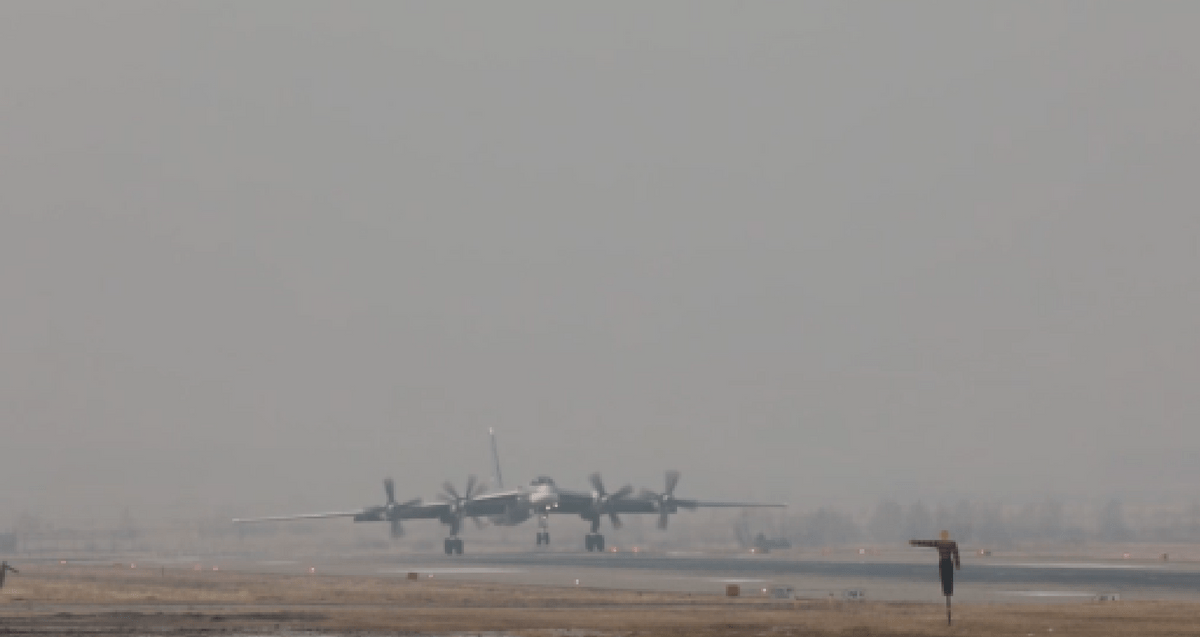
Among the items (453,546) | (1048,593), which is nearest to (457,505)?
(453,546)

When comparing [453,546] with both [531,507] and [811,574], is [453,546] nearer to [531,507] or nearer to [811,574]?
[531,507]

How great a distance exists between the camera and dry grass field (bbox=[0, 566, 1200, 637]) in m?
52.3

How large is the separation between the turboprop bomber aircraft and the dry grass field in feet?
209

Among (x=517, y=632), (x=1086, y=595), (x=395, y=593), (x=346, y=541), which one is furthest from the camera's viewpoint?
(x=346, y=541)

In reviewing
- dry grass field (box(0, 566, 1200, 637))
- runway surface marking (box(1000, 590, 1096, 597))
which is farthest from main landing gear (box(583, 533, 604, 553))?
runway surface marking (box(1000, 590, 1096, 597))

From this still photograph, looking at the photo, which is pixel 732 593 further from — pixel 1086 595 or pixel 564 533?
pixel 564 533

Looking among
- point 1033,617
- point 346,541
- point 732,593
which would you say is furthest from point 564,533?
point 1033,617

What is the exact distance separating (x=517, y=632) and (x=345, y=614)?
462 inches

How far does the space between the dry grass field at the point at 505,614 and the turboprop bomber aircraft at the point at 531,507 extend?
209ft

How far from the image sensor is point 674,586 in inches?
3302

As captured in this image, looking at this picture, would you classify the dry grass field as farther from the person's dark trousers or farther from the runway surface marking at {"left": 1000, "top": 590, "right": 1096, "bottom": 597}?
the runway surface marking at {"left": 1000, "top": 590, "right": 1096, "bottom": 597}

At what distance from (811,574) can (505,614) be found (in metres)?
39.5

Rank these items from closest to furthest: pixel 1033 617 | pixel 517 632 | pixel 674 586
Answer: pixel 517 632, pixel 1033 617, pixel 674 586

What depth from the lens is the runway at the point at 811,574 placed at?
75875 mm
